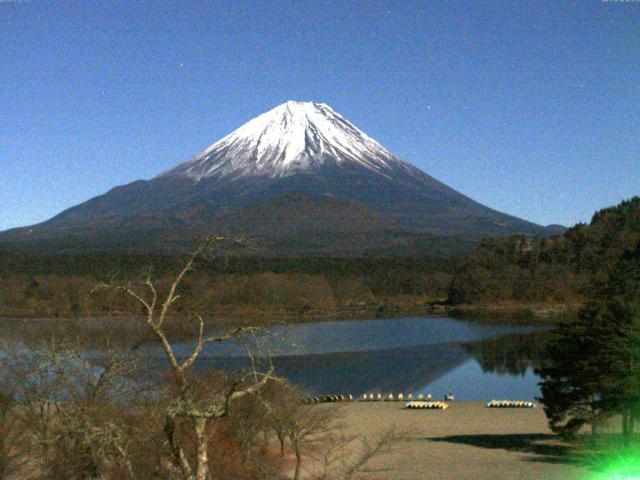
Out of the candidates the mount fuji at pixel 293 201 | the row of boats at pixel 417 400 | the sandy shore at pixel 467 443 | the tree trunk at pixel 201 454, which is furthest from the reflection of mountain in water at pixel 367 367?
the mount fuji at pixel 293 201

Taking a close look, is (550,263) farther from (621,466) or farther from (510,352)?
(621,466)

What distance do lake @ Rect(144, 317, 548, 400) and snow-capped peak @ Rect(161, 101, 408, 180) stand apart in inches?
3737

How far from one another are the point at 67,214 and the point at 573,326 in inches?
5036

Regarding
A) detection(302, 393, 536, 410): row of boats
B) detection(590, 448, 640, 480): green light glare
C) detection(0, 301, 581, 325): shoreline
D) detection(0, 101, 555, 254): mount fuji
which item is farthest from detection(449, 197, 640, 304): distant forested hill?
detection(590, 448, 640, 480): green light glare

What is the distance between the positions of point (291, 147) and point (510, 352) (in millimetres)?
109782

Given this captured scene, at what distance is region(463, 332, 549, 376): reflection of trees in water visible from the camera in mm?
30233

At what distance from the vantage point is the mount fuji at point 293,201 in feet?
330

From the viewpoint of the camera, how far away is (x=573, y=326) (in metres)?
14.5

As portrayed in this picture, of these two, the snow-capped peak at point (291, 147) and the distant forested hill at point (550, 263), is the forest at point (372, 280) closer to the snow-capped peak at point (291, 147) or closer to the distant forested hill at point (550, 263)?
the distant forested hill at point (550, 263)

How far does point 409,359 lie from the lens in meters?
32.4

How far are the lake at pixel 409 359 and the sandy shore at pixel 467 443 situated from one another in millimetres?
2899

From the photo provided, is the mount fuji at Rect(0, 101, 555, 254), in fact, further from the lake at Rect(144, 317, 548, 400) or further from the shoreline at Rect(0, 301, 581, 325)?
the lake at Rect(144, 317, 548, 400)

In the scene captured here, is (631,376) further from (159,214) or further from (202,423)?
(159,214)

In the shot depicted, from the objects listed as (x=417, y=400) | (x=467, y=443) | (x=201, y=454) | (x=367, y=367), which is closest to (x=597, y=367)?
(x=467, y=443)
